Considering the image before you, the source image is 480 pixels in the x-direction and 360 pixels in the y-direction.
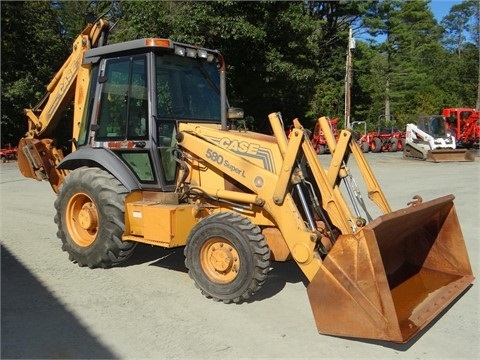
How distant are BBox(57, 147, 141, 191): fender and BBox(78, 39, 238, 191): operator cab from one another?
0.06 m

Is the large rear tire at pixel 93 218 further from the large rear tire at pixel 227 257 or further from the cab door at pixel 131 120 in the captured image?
the large rear tire at pixel 227 257

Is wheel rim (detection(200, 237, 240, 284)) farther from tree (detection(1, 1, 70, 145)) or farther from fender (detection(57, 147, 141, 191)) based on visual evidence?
tree (detection(1, 1, 70, 145))

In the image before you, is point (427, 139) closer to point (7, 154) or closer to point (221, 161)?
point (7, 154)

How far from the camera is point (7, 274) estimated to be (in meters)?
5.45

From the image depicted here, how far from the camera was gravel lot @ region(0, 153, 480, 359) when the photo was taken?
11.9 ft

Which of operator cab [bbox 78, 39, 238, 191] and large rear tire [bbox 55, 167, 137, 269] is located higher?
operator cab [bbox 78, 39, 238, 191]

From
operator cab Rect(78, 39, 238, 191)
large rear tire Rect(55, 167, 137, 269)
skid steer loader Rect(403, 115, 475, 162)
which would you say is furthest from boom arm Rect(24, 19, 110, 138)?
skid steer loader Rect(403, 115, 475, 162)

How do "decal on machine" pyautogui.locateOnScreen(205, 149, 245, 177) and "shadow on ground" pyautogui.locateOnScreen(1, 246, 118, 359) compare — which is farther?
"decal on machine" pyautogui.locateOnScreen(205, 149, 245, 177)

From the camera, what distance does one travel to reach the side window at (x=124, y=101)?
531cm

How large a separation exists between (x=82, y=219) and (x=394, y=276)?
11.2 ft

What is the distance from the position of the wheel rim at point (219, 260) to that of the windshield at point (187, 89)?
1.53 meters

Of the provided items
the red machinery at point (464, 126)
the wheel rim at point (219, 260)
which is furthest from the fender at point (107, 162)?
the red machinery at point (464, 126)

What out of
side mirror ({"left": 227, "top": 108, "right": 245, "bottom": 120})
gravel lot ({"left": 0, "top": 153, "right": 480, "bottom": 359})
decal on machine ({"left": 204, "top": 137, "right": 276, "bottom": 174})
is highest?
side mirror ({"left": 227, "top": 108, "right": 245, "bottom": 120})

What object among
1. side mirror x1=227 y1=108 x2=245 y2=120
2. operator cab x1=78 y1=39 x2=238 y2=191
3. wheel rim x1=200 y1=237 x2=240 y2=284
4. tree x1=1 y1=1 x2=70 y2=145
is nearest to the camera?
wheel rim x1=200 y1=237 x2=240 y2=284
